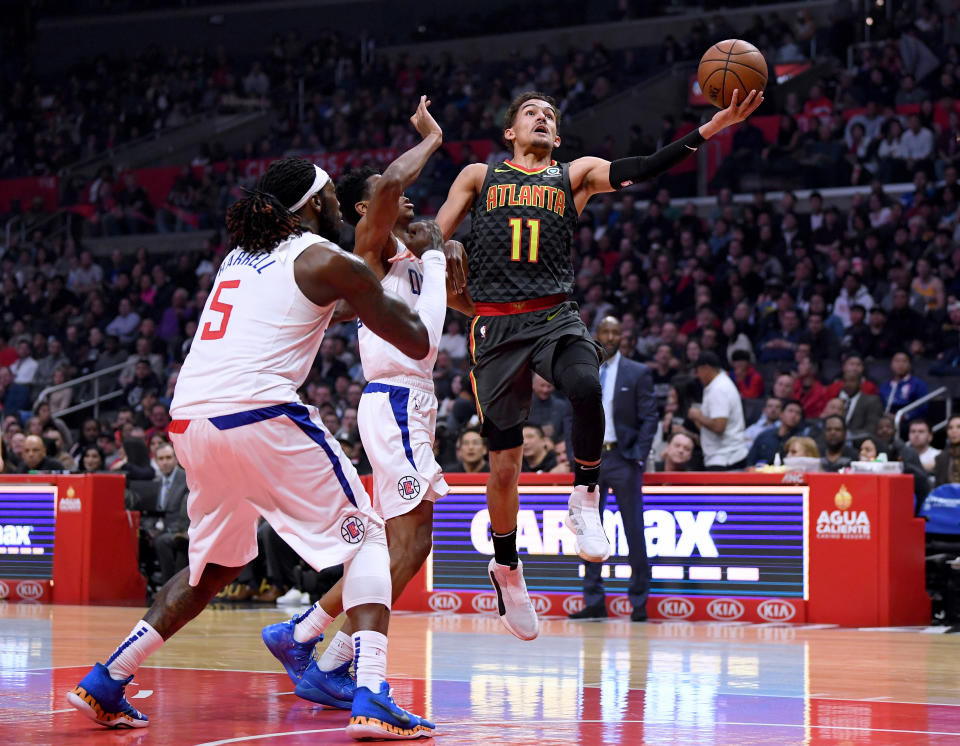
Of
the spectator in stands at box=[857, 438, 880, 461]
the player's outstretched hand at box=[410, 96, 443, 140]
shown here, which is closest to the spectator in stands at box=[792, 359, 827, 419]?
the spectator in stands at box=[857, 438, 880, 461]

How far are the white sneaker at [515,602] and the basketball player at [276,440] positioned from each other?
188 cm

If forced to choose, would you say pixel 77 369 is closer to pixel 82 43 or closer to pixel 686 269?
pixel 686 269

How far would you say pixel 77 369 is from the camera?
70.6 feet

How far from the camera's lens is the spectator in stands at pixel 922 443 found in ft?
41.0

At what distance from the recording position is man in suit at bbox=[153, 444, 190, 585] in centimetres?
1331

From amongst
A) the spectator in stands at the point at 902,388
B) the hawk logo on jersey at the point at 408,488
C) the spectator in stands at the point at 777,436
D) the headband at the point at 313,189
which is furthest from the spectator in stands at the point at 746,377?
the headband at the point at 313,189

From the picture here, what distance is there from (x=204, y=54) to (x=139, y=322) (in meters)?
10.4

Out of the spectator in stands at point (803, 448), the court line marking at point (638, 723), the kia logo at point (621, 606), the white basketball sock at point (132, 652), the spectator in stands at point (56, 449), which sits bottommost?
the court line marking at point (638, 723)

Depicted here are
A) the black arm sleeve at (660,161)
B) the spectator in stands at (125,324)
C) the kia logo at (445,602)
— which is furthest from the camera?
the spectator in stands at (125,324)

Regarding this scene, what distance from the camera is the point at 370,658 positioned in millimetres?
4727

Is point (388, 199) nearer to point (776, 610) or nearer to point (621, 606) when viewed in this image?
point (776, 610)

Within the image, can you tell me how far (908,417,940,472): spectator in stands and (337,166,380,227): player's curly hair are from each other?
772 centimetres

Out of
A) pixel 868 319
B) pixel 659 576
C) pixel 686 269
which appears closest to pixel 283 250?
pixel 659 576

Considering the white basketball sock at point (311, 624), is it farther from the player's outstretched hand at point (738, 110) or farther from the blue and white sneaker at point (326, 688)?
the player's outstretched hand at point (738, 110)
